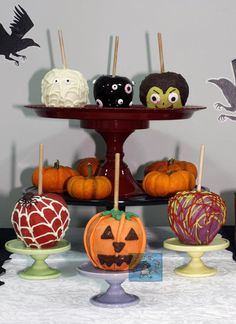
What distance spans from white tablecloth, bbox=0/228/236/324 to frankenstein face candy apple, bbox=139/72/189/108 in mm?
329

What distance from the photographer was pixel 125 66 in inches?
78.5

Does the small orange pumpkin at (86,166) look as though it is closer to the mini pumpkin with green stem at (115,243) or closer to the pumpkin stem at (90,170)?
the pumpkin stem at (90,170)

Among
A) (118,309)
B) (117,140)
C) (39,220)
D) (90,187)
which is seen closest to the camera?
(118,309)

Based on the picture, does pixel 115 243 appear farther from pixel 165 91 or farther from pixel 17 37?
pixel 17 37

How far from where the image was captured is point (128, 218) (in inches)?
54.9

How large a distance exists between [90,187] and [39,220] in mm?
192

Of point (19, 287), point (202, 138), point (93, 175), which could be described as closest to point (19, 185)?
point (93, 175)

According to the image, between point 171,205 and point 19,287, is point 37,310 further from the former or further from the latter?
point 171,205

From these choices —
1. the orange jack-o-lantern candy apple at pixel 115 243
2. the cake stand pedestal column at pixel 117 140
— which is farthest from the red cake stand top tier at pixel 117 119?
the orange jack-o-lantern candy apple at pixel 115 243

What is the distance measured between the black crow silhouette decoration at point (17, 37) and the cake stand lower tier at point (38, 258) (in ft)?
1.93

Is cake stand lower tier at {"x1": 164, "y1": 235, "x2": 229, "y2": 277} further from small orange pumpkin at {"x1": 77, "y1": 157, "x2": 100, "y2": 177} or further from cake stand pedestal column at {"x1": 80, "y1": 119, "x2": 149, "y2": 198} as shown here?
small orange pumpkin at {"x1": 77, "y1": 157, "x2": 100, "y2": 177}

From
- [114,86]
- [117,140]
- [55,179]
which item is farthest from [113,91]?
[55,179]

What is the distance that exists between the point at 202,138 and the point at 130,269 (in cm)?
72

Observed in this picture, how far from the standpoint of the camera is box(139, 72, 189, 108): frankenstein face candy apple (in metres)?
1.70
